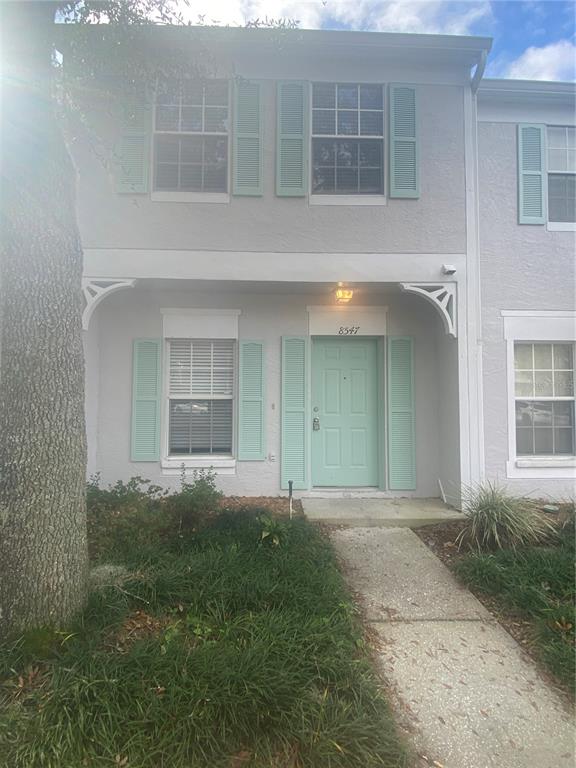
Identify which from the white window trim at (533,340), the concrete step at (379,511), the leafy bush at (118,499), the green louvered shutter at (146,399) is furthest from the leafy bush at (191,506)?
the white window trim at (533,340)

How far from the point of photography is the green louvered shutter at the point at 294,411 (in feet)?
18.9

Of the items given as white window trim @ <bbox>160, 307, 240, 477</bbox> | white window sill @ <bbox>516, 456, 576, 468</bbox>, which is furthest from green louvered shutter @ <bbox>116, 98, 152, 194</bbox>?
white window sill @ <bbox>516, 456, 576, 468</bbox>

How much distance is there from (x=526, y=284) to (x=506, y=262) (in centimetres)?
40

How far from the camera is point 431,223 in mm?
5328

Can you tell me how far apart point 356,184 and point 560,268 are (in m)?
2.99

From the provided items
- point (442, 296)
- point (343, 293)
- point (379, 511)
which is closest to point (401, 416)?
point (379, 511)

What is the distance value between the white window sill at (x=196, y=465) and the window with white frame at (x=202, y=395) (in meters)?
0.14

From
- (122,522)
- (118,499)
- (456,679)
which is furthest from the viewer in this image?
(118,499)

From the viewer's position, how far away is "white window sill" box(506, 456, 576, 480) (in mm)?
5457

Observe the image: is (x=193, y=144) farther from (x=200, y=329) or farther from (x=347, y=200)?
(x=200, y=329)

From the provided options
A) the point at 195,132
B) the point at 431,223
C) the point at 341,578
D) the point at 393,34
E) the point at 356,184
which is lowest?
the point at 341,578

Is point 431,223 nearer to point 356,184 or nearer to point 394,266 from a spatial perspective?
point 394,266

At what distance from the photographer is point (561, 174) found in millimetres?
5699

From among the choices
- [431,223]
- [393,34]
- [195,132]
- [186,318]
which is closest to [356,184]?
[431,223]
